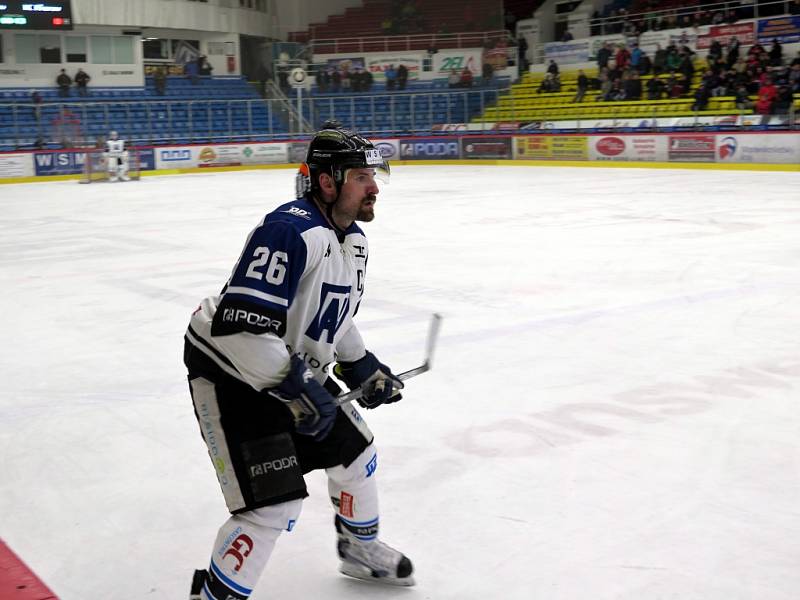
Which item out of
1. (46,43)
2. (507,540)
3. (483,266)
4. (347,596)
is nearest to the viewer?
(347,596)

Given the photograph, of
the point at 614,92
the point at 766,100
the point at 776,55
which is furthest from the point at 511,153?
the point at 766,100

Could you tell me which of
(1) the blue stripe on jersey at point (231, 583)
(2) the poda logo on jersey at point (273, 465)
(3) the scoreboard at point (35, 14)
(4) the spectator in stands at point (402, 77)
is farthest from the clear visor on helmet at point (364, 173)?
(4) the spectator in stands at point (402, 77)

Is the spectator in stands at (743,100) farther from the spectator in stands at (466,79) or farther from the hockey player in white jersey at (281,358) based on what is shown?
the hockey player in white jersey at (281,358)

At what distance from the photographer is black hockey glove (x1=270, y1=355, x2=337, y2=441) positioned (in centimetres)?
224

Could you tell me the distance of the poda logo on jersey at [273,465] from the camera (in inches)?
92.0

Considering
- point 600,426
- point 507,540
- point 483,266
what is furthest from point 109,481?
point 483,266

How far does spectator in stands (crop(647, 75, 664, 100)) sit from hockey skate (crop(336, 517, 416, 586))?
82.8 feet

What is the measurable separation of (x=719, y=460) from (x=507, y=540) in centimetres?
120

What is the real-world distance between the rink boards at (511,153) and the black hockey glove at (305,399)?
2018cm

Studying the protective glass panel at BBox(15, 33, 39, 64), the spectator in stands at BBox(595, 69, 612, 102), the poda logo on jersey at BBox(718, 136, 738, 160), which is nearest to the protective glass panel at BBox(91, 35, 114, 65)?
the protective glass panel at BBox(15, 33, 39, 64)

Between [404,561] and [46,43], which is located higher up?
[46,43]

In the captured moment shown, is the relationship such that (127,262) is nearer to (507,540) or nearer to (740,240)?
(740,240)

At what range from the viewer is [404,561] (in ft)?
9.16

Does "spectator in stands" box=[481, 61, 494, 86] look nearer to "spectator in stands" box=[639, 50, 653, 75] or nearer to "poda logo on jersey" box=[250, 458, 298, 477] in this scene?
"spectator in stands" box=[639, 50, 653, 75]
